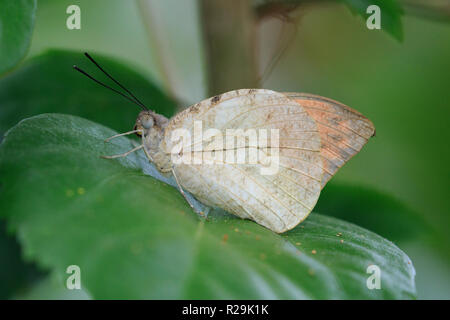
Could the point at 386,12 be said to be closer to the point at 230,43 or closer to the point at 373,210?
the point at 230,43

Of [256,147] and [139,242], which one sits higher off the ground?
[256,147]

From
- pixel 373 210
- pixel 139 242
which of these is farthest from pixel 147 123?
pixel 373 210

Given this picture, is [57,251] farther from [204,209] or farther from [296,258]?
[204,209]

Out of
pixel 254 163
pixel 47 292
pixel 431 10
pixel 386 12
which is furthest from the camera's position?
pixel 47 292

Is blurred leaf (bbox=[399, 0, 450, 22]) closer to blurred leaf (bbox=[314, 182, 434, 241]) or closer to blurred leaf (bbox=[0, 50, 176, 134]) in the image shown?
blurred leaf (bbox=[314, 182, 434, 241])

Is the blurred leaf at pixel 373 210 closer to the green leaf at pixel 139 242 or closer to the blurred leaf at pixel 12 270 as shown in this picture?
the green leaf at pixel 139 242

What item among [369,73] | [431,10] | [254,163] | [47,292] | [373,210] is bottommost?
[47,292]
